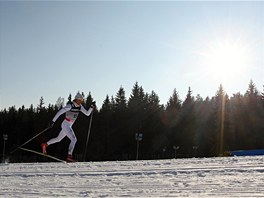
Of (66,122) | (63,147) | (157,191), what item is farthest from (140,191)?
(63,147)

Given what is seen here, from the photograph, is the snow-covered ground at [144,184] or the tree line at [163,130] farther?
the tree line at [163,130]

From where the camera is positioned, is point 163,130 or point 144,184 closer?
point 144,184

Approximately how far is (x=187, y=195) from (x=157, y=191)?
508 mm

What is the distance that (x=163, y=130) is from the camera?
64.6 meters

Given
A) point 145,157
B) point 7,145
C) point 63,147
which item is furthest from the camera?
point 7,145

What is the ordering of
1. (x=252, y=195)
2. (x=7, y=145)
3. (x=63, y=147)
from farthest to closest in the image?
(x=7, y=145), (x=63, y=147), (x=252, y=195)

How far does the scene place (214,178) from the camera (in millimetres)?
5527

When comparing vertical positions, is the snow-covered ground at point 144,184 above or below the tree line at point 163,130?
below

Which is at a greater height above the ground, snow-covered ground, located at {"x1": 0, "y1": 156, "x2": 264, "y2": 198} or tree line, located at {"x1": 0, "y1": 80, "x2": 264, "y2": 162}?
tree line, located at {"x1": 0, "y1": 80, "x2": 264, "y2": 162}

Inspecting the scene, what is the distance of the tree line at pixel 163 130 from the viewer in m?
61.8

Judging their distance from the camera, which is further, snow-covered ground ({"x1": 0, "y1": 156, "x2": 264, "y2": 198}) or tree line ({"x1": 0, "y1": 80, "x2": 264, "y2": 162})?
tree line ({"x1": 0, "y1": 80, "x2": 264, "y2": 162})

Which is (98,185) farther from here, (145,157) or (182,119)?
(182,119)

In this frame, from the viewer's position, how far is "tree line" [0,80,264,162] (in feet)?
203

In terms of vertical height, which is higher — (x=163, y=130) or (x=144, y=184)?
(x=163, y=130)
